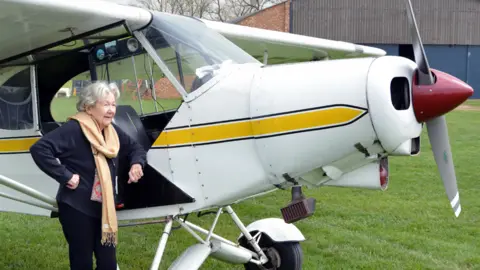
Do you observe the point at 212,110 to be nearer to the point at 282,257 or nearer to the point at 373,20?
the point at 282,257

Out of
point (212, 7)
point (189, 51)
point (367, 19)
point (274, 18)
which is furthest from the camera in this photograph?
point (212, 7)

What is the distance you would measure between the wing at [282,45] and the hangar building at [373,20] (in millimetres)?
28106

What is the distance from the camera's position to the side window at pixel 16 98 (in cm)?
479

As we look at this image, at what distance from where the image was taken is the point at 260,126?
3623 millimetres

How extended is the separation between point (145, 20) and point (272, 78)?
1054 mm

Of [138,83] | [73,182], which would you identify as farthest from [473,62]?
[73,182]

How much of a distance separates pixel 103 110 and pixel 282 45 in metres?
4.31

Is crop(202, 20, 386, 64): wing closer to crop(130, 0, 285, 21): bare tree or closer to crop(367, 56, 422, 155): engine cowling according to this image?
crop(367, 56, 422, 155): engine cowling

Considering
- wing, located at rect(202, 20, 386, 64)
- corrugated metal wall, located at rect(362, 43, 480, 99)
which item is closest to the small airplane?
wing, located at rect(202, 20, 386, 64)

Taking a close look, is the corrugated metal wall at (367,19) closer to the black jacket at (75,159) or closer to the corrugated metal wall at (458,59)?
the corrugated metal wall at (458,59)

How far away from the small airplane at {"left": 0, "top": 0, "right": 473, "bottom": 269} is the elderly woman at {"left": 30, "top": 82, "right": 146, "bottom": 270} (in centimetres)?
37

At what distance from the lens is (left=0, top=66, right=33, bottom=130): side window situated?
479 centimetres

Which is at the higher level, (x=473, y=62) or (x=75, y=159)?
(x=75, y=159)

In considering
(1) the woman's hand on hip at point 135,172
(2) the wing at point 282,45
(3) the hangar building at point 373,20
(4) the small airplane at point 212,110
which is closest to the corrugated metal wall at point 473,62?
(3) the hangar building at point 373,20
